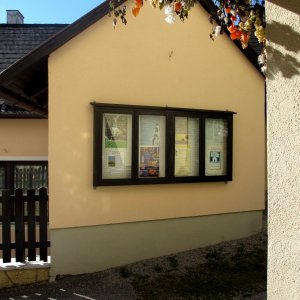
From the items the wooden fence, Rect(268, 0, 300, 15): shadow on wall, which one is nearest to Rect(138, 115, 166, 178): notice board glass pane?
the wooden fence

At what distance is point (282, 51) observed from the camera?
2.47 metres

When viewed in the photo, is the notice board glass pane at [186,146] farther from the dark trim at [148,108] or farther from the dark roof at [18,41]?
the dark roof at [18,41]

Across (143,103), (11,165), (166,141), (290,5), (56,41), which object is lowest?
(11,165)

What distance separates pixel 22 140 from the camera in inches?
378

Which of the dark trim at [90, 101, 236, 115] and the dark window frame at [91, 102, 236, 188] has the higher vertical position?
the dark trim at [90, 101, 236, 115]

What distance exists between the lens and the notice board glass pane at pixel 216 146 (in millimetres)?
7164

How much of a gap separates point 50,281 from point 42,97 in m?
3.96

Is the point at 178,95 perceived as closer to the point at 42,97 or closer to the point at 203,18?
the point at 203,18

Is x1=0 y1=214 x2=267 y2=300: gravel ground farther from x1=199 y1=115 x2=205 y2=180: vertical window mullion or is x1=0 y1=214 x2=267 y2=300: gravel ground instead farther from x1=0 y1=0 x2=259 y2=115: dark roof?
x1=0 y1=0 x2=259 y2=115: dark roof

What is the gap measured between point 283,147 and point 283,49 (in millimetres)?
603

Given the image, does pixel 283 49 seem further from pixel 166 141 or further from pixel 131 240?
pixel 131 240

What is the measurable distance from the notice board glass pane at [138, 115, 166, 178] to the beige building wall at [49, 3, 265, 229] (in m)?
0.25

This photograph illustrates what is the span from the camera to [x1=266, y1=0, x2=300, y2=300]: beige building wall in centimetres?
236

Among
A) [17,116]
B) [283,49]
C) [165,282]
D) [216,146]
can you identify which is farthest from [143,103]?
[283,49]
